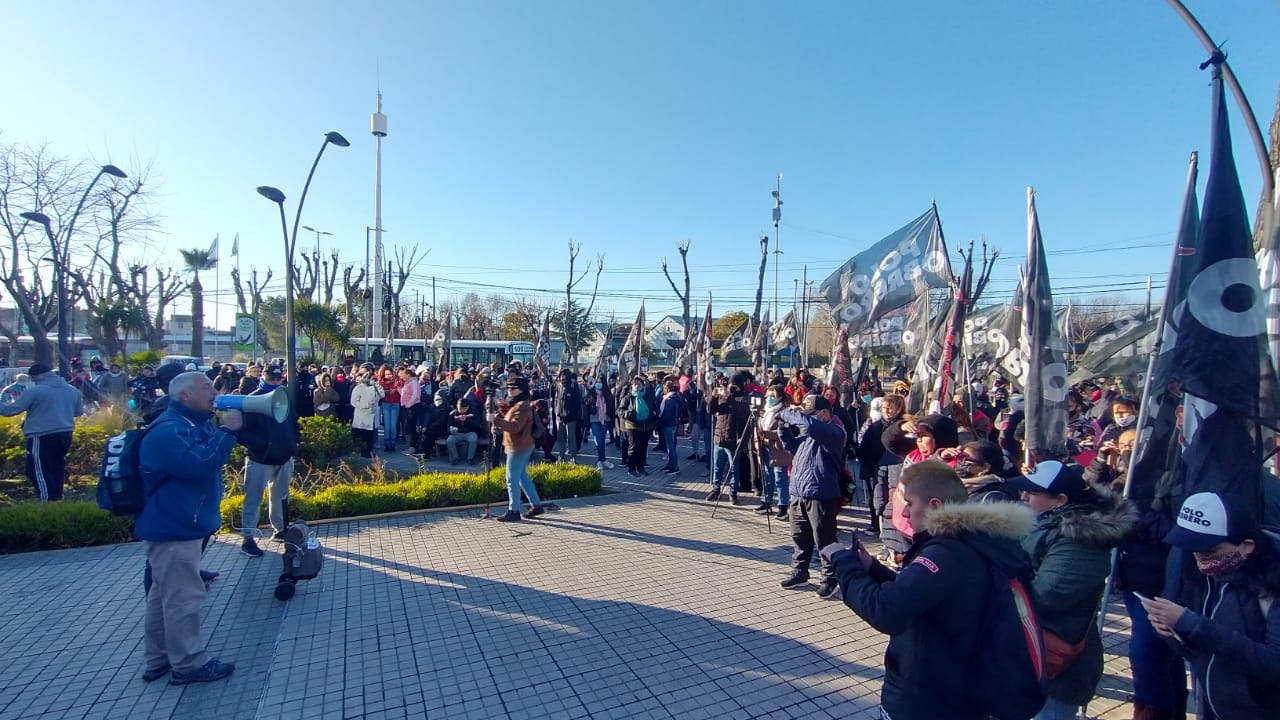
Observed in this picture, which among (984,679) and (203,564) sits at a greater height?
(984,679)

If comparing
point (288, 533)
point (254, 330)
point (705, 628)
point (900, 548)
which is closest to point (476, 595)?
point (288, 533)

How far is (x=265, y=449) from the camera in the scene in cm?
594

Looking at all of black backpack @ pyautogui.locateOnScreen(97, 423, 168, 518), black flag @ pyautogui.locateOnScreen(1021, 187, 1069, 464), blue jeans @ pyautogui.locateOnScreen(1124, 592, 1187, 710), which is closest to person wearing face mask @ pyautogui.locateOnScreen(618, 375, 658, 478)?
black flag @ pyautogui.locateOnScreen(1021, 187, 1069, 464)

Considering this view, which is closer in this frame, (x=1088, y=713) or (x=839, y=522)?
(x=1088, y=713)

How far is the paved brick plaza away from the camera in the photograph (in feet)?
Answer: 12.9

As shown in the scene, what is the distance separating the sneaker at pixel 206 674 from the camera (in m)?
4.09

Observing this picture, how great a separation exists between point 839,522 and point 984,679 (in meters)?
6.19

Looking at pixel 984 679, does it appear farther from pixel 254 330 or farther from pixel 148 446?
pixel 254 330

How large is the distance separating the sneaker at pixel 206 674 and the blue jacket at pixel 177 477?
876 mm

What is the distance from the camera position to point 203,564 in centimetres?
628

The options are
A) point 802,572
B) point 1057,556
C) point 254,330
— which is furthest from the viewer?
point 254,330

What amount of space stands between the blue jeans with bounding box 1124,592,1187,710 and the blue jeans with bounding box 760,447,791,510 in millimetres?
4518

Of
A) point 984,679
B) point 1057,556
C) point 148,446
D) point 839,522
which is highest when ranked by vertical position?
point 148,446

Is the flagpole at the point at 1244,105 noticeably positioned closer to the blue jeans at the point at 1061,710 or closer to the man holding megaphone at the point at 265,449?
the blue jeans at the point at 1061,710
